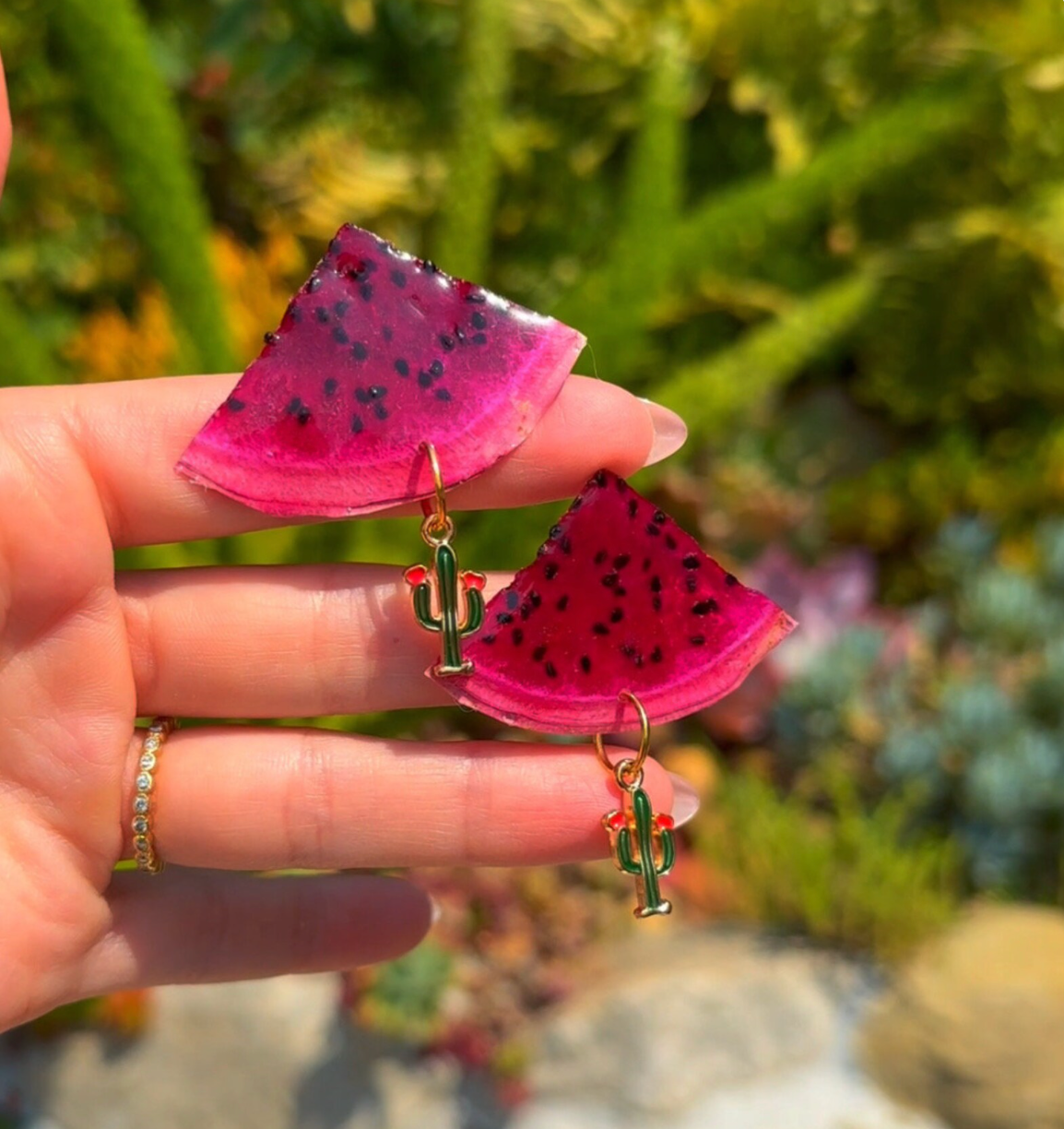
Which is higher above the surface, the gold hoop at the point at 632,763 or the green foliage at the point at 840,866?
the gold hoop at the point at 632,763

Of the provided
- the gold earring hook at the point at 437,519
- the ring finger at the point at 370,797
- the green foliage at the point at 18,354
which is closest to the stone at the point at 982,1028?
the ring finger at the point at 370,797

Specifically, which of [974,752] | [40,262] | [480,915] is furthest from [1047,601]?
[40,262]

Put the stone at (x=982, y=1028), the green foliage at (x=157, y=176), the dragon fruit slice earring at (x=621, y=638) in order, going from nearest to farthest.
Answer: the dragon fruit slice earring at (x=621, y=638)
the green foliage at (x=157, y=176)
the stone at (x=982, y=1028)

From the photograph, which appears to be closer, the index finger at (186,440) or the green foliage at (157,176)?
the index finger at (186,440)

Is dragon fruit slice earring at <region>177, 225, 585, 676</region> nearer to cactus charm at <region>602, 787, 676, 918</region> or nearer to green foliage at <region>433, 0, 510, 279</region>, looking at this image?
cactus charm at <region>602, 787, 676, 918</region>

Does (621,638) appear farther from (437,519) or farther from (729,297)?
(729,297)

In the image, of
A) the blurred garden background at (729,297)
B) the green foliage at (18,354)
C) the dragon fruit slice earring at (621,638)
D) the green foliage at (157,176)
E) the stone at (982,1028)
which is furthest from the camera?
the blurred garden background at (729,297)

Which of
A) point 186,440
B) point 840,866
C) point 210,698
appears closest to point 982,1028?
point 840,866

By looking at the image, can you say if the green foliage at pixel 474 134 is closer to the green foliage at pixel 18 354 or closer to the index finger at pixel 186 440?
the green foliage at pixel 18 354
